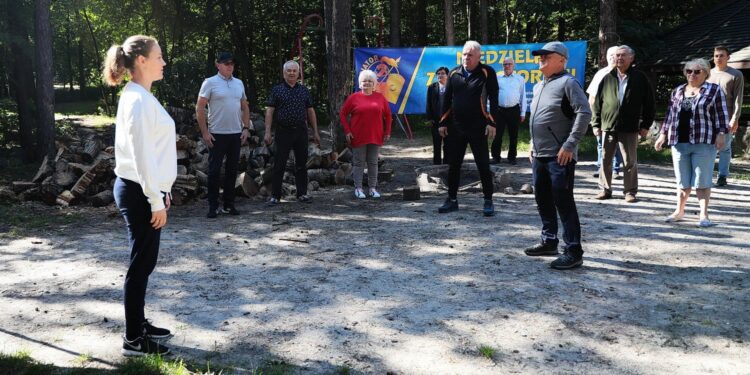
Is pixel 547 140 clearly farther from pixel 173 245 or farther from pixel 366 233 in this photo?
pixel 173 245

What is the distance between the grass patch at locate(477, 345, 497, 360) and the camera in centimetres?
364

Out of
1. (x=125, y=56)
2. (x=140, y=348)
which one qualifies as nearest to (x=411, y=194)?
(x=140, y=348)

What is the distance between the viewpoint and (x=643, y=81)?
7961 mm

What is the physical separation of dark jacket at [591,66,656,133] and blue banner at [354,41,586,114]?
7883 millimetres

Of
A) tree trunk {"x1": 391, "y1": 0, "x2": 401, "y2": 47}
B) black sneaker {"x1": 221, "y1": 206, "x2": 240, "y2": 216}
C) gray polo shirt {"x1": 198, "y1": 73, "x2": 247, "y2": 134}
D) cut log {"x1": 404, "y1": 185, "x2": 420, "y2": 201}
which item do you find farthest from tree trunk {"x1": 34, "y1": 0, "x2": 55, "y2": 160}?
tree trunk {"x1": 391, "y1": 0, "x2": 401, "y2": 47}

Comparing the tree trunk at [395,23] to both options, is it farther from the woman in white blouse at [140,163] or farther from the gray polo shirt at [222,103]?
the woman in white blouse at [140,163]

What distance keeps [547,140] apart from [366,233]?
241 cm

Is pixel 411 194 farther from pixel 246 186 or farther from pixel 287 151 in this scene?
pixel 246 186

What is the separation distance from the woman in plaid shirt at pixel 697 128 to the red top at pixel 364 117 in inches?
146

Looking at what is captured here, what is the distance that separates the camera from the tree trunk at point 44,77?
12625mm

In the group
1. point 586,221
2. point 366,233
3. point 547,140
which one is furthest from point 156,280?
point 586,221

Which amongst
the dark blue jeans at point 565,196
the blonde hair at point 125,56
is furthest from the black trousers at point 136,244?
the dark blue jeans at point 565,196

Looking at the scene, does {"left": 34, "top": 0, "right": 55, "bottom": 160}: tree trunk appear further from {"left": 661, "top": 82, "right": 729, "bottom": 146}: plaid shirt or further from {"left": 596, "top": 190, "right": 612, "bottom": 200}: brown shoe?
{"left": 661, "top": 82, "right": 729, "bottom": 146}: plaid shirt

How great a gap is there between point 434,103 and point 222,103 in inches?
182
